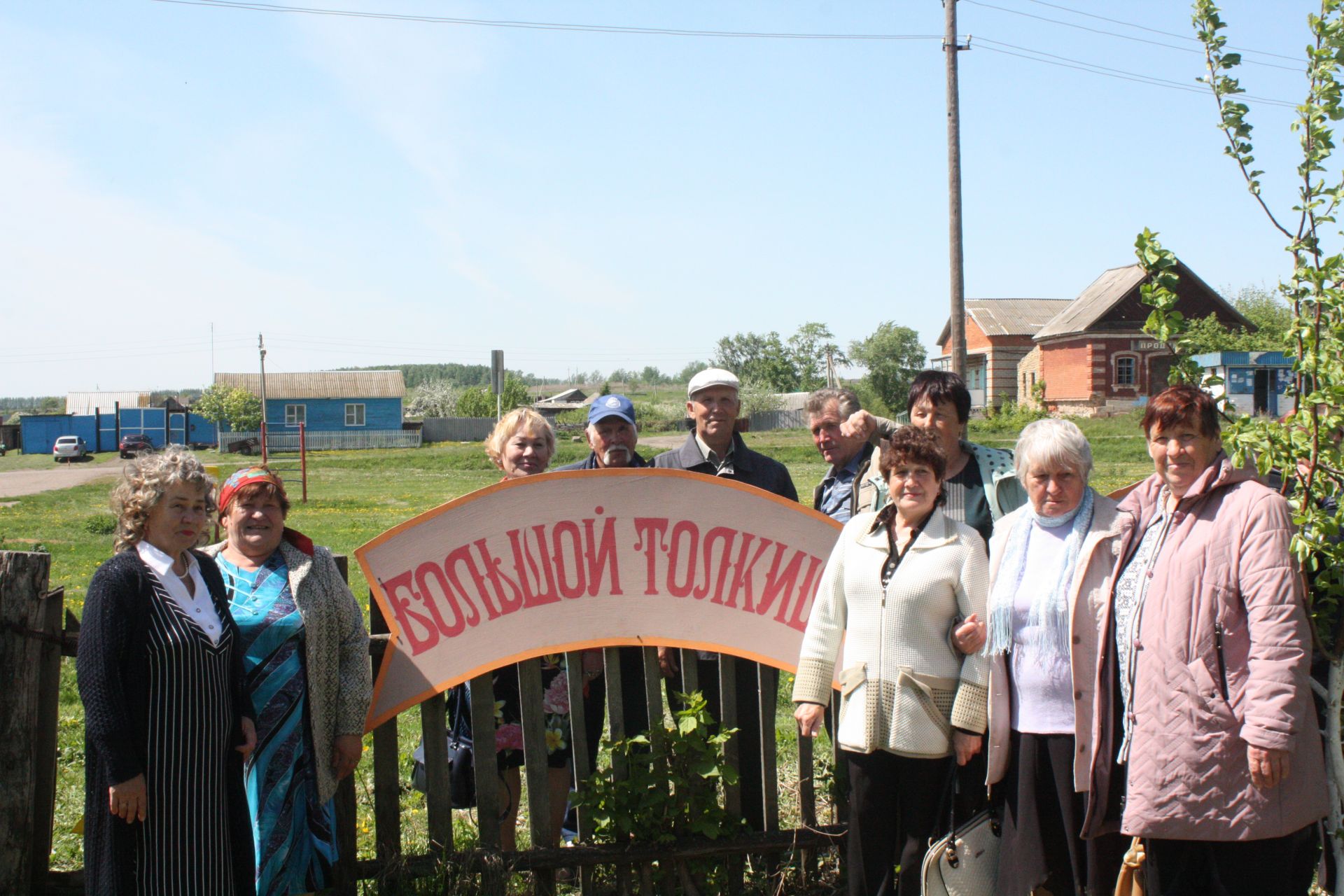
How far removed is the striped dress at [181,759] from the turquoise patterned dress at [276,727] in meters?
0.18

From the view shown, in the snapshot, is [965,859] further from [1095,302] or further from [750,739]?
[1095,302]

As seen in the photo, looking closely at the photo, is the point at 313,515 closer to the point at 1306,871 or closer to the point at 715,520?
the point at 715,520

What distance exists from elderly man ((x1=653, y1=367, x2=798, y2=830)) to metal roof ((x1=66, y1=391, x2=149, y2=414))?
88176mm

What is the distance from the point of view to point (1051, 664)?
3.16 meters

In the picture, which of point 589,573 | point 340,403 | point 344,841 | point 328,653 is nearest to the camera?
point 328,653

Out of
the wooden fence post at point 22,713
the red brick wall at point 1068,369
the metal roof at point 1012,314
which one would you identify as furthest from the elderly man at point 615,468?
the metal roof at point 1012,314

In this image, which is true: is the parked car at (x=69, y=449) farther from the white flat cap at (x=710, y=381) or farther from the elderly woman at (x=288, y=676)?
the elderly woman at (x=288, y=676)

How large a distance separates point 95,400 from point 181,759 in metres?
94.1

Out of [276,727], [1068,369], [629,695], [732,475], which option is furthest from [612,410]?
[1068,369]

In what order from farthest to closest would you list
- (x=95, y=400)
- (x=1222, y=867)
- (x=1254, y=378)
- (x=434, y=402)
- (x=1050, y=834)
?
(x=434, y=402) → (x=95, y=400) → (x=1254, y=378) → (x=1050, y=834) → (x=1222, y=867)

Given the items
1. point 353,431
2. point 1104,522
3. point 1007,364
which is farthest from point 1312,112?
point 353,431

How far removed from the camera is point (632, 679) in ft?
13.7

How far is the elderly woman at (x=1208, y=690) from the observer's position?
2775mm

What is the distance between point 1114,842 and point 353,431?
2347 inches
